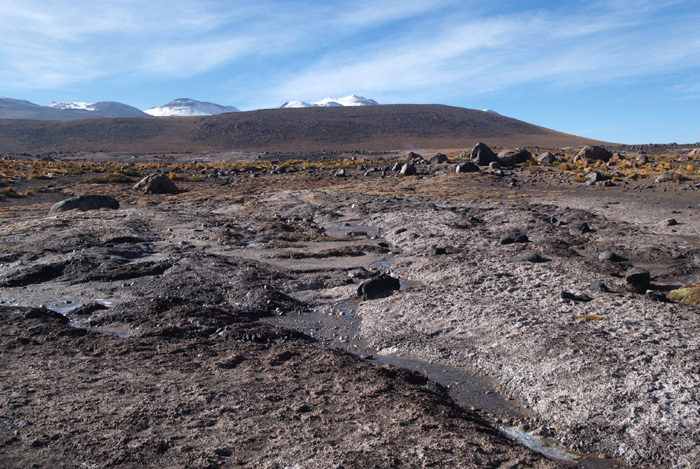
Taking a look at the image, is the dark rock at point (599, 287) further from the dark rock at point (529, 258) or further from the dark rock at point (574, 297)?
the dark rock at point (529, 258)

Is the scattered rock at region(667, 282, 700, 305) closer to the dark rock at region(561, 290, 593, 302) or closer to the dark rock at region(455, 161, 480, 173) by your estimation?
the dark rock at region(561, 290, 593, 302)

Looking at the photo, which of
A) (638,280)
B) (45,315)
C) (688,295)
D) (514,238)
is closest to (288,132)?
(514,238)

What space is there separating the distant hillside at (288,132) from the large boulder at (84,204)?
209 feet

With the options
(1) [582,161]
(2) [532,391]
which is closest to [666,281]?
(2) [532,391]

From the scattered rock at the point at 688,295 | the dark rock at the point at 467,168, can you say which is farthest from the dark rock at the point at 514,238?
the dark rock at the point at 467,168

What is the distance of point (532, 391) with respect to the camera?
5.33 metres

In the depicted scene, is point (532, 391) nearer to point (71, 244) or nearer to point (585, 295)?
point (585, 295)

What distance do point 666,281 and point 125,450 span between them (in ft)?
28.6

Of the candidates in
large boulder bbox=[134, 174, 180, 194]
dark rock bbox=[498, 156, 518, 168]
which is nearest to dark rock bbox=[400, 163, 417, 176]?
dark rock bbox=[498, 156, 518, 168]

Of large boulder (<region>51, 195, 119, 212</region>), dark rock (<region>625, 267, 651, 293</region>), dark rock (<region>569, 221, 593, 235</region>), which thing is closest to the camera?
dark rock (<region>625, 267, 651, 293</region>)

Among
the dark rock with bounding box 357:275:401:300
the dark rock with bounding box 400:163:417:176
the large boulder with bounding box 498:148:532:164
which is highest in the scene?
the large boulder with bounding box 498:148:532:164

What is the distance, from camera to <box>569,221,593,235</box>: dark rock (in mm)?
13109

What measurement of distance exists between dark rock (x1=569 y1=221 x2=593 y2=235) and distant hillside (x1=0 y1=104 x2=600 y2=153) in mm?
69091

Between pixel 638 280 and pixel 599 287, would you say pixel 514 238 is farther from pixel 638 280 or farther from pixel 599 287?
pixel 599 287
